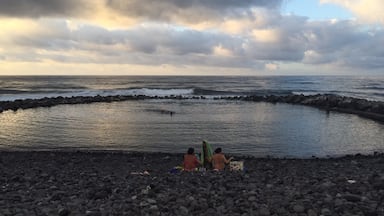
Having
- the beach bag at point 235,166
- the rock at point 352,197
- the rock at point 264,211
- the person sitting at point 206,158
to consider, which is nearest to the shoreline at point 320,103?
the beach bag at point 235,166

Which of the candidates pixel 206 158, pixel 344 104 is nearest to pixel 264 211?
pixel 206 158

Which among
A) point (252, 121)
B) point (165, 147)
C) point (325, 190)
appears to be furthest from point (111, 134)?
point (325, 190)

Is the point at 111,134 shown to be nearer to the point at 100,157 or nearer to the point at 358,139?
the point at 100,157

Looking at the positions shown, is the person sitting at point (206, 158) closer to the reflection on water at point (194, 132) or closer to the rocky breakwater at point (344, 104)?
the reflection on water at point (194, 132)

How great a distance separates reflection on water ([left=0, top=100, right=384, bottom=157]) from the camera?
64.4 feet

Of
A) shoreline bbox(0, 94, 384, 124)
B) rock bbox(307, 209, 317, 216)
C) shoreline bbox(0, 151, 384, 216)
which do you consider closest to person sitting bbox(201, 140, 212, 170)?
shoreline bbox(0, 151, 384, 216)

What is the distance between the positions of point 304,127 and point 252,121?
13.3ft

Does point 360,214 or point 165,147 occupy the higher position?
point 360,214

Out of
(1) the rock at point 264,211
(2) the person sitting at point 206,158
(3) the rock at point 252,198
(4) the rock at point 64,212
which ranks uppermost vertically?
(1) the rock at point 264,211

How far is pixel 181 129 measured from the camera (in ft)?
81.6

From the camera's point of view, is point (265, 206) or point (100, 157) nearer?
point (265, 206)

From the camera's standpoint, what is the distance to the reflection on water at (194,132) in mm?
19625

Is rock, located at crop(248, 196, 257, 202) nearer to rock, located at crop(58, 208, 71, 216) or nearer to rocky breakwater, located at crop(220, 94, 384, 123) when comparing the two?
rock, located at crop(58, 208, 71, 216)

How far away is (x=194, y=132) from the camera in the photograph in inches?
941
